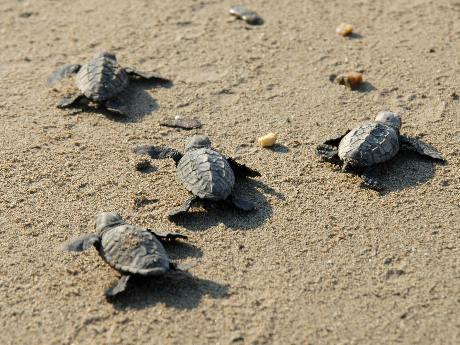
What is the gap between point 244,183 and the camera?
4.25 metres

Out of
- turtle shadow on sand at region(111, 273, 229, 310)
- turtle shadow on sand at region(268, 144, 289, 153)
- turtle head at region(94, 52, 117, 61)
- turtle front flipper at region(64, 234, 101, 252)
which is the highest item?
turtle front flipper at region(64, 234, 101, 252)

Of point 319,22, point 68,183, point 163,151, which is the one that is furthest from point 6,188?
point 319,22

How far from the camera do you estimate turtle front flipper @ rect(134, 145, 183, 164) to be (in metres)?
4.36

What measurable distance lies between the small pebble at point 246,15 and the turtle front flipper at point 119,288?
3.44 meters

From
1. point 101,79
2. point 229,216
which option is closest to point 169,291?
point 229,216

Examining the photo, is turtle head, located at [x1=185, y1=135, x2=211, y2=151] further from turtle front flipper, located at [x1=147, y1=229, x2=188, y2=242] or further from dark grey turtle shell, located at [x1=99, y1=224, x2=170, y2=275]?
dark grey turtle shell, located at [x1=99, y1=224, x2=170, y2=275]

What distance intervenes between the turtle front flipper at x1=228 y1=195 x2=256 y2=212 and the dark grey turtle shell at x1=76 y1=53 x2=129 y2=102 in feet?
5.15

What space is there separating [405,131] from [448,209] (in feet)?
2.99

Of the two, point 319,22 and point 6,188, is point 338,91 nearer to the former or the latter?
point 319,22

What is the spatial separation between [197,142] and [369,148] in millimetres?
1104

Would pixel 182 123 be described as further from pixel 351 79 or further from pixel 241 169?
pixel 351 79

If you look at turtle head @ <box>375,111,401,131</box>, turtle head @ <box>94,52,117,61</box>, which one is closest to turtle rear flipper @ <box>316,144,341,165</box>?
turtle head @ <box>375,111,401,131</box>

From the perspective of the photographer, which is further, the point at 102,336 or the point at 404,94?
the point at 404,94

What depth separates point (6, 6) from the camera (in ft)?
21.5
